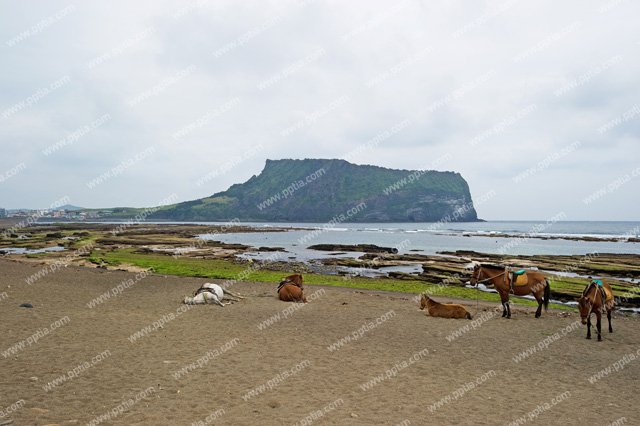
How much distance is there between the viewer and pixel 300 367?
10.4 meters

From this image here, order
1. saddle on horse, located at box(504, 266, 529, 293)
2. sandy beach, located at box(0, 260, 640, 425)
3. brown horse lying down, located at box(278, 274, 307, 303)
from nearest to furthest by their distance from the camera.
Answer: sandy beach, located at box(0, 260, 640, 425)
saddle on horse, located at box(504, 266, 529, 293)
brown horse lying down, located at box(278, 274, 307, 303)

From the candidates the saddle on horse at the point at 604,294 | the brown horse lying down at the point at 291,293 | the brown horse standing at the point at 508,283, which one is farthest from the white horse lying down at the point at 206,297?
the saddle on horse at the point at 604,294

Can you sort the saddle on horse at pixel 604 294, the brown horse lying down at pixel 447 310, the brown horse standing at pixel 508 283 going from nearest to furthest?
the saddle on horse at pixel 604 294, the brown horse lying down at pixel 447 310, the brown horse standing at pixel 508 283

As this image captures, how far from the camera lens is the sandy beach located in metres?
7.68

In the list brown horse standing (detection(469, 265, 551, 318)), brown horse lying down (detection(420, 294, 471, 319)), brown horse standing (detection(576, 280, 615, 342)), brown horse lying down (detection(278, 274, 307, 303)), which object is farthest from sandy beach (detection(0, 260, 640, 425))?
brown horse lying down (detection(278, 274, 307, 303))

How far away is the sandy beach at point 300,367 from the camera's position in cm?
768

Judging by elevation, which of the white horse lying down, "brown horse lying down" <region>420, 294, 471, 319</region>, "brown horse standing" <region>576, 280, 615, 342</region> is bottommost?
"brown horse lying down" <region>420, 294, 471, 319</region>

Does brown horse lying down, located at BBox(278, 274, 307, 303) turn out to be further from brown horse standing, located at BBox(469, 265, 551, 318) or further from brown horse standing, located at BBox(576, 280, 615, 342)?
brown horse standing, located at BBox(576, 280, 615, 342)

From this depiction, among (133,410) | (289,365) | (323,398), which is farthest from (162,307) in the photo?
(323,398)

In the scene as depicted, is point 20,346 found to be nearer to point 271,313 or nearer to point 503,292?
point 271,313

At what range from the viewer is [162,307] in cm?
1789

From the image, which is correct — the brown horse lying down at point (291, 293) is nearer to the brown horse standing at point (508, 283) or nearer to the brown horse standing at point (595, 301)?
the brown horse standing at point (508, 283)

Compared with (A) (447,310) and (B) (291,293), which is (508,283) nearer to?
(A) (447,310)

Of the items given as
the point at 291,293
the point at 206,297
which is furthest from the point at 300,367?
the point at 291,293
